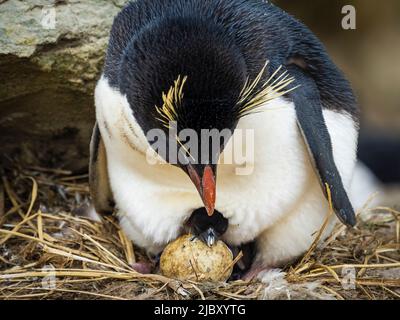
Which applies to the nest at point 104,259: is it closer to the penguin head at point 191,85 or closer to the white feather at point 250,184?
the white feather at point 250,184

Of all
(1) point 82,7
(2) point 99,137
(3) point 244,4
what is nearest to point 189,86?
(3) point 244,4

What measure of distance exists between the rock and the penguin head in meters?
0.76

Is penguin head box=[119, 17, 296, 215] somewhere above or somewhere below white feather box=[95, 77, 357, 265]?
above

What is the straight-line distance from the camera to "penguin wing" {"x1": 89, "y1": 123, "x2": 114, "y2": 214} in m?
3.25

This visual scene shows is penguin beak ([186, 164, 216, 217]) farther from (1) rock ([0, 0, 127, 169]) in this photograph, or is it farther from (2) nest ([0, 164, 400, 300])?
(1) rock ([0, 0, 127, 169])

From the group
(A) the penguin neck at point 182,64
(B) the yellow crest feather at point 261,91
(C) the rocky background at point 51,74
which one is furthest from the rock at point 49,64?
(B) the yellow crest feather at point 261,91

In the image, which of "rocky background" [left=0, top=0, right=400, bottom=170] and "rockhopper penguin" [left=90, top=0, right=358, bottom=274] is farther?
"rocky background" [left=0, top=0, right=400, bottom=170]

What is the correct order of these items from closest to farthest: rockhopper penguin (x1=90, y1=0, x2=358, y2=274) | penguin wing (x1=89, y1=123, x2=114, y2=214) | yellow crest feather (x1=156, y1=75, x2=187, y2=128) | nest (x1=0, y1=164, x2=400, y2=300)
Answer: yellow crest feather (x1=156, y1=75, x2=187, y2=128), rockhopper penguin (x1=90, y1=0, x2=358, y2=274), nest (x1=0, y1=164, x2=400, y2=300), penguin wing (x1=89, y1=123, x2=114, y2=214)

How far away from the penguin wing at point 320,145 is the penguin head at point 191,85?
0.27 meters

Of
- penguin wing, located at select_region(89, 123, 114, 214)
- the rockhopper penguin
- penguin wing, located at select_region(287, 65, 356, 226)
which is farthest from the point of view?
penguin wing, located at select_region(89, 123, 114, 214)

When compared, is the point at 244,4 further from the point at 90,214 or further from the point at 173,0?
the point at 90,214

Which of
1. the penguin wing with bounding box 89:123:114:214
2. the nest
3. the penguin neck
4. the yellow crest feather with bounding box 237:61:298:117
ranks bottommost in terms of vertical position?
the nest

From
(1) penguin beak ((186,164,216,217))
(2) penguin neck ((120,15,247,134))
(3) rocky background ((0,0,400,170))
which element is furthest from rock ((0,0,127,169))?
(1) penguin beak ((186,164,216,217))

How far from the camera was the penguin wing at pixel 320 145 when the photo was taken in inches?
110
